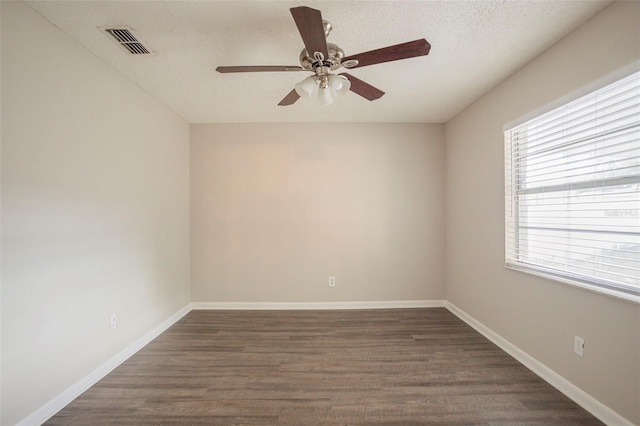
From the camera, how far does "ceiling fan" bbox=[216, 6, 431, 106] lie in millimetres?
1264

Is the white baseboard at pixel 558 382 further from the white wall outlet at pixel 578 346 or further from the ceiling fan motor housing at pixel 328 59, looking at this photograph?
the ceiling fan motor housing at pixel 328 59

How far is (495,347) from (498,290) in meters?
0.53

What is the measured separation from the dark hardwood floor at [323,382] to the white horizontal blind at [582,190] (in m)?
0.92

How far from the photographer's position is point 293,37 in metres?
1.74

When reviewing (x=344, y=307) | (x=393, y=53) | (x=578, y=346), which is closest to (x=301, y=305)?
(x=344, y=307)

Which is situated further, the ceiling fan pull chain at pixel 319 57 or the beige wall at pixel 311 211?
the beige wall at pixel 311 211

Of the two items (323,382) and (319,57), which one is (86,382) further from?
(319,57)

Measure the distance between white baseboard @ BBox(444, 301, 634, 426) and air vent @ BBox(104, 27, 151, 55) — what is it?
3.83 metres

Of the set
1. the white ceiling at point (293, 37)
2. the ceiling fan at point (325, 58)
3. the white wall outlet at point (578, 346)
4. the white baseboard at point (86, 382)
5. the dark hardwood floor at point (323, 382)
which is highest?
the white ceiling at point (293, 37)

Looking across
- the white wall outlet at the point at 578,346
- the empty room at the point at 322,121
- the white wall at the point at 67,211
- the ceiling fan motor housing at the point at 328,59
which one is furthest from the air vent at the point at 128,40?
the white wall outlet at the point at 578,346

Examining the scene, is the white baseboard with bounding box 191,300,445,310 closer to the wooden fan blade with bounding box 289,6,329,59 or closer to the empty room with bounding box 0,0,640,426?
the empty room with bounding box 0,0,640,426

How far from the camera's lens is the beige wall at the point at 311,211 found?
3.36m

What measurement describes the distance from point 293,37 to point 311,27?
0.64 meters

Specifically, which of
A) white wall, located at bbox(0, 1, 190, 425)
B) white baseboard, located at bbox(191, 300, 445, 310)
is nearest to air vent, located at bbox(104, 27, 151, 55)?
white wall, located at bbox(0, 1, 190, 425)
